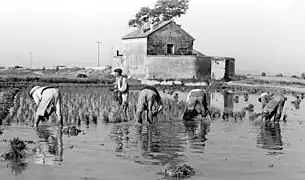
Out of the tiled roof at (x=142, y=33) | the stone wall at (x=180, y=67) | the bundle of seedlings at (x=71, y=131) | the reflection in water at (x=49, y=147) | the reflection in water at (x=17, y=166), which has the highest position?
the tiled roof at (x=142, y=33)

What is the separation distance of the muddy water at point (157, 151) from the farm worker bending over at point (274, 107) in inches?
24.7

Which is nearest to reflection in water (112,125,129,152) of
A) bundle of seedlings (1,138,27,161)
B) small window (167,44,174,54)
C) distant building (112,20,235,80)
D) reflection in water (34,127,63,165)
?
reflection in water (34,127,63,165)

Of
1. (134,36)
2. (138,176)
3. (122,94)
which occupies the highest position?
(134,36)

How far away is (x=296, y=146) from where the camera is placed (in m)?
10.9

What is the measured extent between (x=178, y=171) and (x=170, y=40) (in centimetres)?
4078

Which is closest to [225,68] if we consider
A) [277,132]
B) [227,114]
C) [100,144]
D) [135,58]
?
[135,58]

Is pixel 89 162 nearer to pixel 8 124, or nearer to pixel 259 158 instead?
pixel 259 158

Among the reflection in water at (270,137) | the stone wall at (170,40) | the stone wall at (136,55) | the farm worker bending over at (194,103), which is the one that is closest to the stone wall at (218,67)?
the stone wall at (170,40)

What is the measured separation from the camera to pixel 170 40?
47906mm

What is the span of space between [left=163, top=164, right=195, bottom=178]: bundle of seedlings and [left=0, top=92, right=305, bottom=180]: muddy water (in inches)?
5.8

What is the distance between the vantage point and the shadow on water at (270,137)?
35.6 feet

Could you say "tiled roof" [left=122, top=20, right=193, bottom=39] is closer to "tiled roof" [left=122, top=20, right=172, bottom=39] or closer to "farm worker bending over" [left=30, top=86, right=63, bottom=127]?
"tiled roof" [left=122, top=20, right=172, bottom=39]

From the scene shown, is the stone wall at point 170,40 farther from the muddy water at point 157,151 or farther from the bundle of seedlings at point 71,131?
the bundle of seedlings at point 71,131

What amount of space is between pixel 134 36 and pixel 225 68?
9.49m
